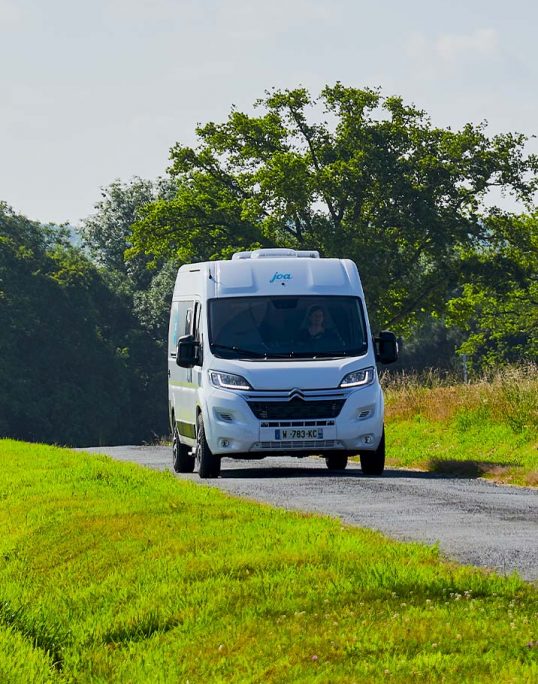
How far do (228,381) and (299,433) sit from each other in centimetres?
117

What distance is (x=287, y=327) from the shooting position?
20031 mm

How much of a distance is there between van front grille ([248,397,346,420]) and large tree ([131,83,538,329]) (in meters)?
38.4

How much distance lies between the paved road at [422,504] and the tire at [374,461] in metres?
0.23

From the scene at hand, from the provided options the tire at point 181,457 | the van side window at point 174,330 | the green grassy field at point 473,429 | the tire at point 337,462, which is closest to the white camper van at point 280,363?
the tire at point 181,457

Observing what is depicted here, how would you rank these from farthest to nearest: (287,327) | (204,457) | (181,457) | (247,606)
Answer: (181,457), (287,327), (204,457), (247,606)

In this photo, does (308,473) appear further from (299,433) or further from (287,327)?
(287,327)

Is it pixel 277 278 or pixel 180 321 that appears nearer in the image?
pixel 277 278

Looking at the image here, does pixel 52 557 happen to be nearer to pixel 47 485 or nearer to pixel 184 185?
pixel 47 485

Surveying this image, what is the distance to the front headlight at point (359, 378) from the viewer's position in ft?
63.9

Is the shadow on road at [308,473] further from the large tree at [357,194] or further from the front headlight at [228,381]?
the large tree at [357,194]

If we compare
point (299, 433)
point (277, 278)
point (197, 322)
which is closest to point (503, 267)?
point (277, 278)

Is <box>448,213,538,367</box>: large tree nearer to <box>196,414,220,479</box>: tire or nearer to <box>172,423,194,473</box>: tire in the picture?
<box>172,423,194,473</box>: tire

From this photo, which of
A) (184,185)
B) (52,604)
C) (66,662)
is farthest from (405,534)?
(184,185)

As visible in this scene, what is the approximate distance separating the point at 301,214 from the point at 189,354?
42.0 meters
